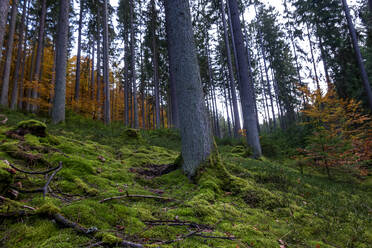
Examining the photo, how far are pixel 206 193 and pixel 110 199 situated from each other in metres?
1.54

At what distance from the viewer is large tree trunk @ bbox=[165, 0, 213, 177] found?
12.9 ft

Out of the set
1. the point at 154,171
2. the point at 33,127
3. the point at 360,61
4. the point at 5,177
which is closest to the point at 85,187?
the point at 5,177

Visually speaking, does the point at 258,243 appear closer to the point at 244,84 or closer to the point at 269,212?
the point at 269,212

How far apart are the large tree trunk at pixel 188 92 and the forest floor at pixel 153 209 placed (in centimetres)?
33

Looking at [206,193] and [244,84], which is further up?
[244,84]

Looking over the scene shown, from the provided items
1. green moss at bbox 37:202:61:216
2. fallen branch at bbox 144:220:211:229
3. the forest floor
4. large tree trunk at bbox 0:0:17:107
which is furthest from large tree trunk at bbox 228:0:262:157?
large tree trunk at bbox 0:0:17:107

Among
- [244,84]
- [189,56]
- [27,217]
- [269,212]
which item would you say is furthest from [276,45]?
[27,217]

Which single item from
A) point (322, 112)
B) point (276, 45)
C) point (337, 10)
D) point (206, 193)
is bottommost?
point (206, 193)

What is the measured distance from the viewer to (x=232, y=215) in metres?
2.65

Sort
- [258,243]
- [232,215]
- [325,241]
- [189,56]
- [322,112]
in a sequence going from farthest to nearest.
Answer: [322,112], [189,56], [232,215], [325,241], [258,243]

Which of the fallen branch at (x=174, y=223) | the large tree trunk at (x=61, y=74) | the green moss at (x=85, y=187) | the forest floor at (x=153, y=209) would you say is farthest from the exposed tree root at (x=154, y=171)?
the large tree trunk at (x=61, y=74)

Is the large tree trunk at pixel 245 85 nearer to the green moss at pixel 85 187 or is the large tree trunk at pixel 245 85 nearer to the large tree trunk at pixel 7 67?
the green moss at pixel 85 187

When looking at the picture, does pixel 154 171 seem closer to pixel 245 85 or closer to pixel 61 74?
pixel 245 85

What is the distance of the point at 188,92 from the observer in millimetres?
4145
